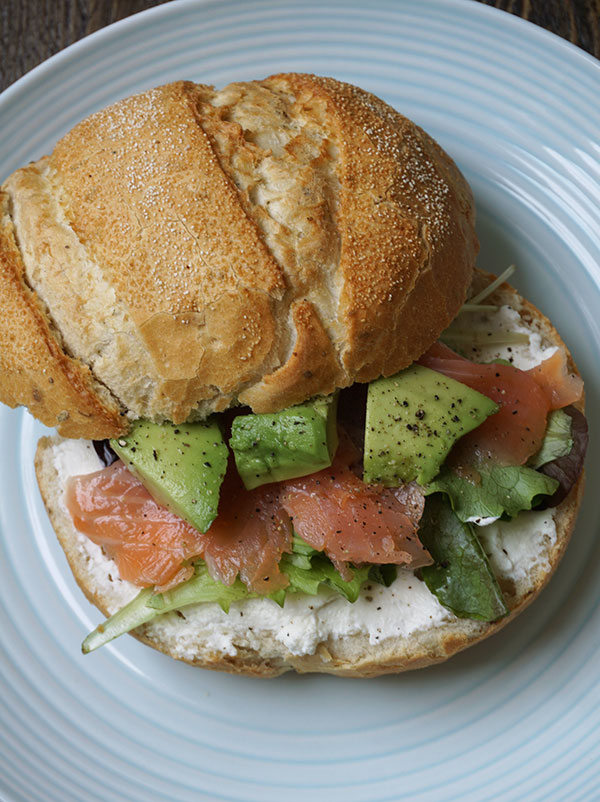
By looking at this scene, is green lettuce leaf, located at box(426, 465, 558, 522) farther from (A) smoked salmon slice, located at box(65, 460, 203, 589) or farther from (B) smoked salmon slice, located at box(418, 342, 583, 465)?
(A) smoked salmon slice, located at box(65, 460, 203, 589)

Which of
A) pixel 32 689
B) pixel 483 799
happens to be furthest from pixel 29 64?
pixel 483 799

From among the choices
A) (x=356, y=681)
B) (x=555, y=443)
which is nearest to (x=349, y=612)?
(x=356, y=681)

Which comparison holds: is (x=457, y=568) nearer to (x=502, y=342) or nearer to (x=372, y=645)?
(x=372, y=645)

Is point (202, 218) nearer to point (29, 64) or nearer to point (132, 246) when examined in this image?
point (132, 246)

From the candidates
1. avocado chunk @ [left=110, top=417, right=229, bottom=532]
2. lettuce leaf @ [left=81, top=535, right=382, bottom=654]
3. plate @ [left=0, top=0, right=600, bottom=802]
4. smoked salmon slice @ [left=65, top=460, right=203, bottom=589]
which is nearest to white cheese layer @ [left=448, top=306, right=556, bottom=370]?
plate @ [left=0, top=0, right=600, bottom=802]

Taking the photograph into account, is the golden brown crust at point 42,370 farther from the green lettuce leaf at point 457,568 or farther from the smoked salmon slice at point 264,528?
the green lettuce leaf at point 457,568

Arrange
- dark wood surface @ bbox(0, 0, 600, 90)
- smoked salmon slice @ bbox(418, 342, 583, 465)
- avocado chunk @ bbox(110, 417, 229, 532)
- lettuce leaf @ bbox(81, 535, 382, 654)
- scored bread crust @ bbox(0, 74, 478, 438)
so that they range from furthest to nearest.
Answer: dark wood surface @ bbox(0, 0, 600, 90) → smoked salmon slice @ bbox(418, 342, 583, 465) → lettuce leaf @ bbox(81, 535, 382, 654) → avocado chunk @ bbox(110, 417, 229, 532) → scored bread crust @ bbox(0, 74, 478, 438)
